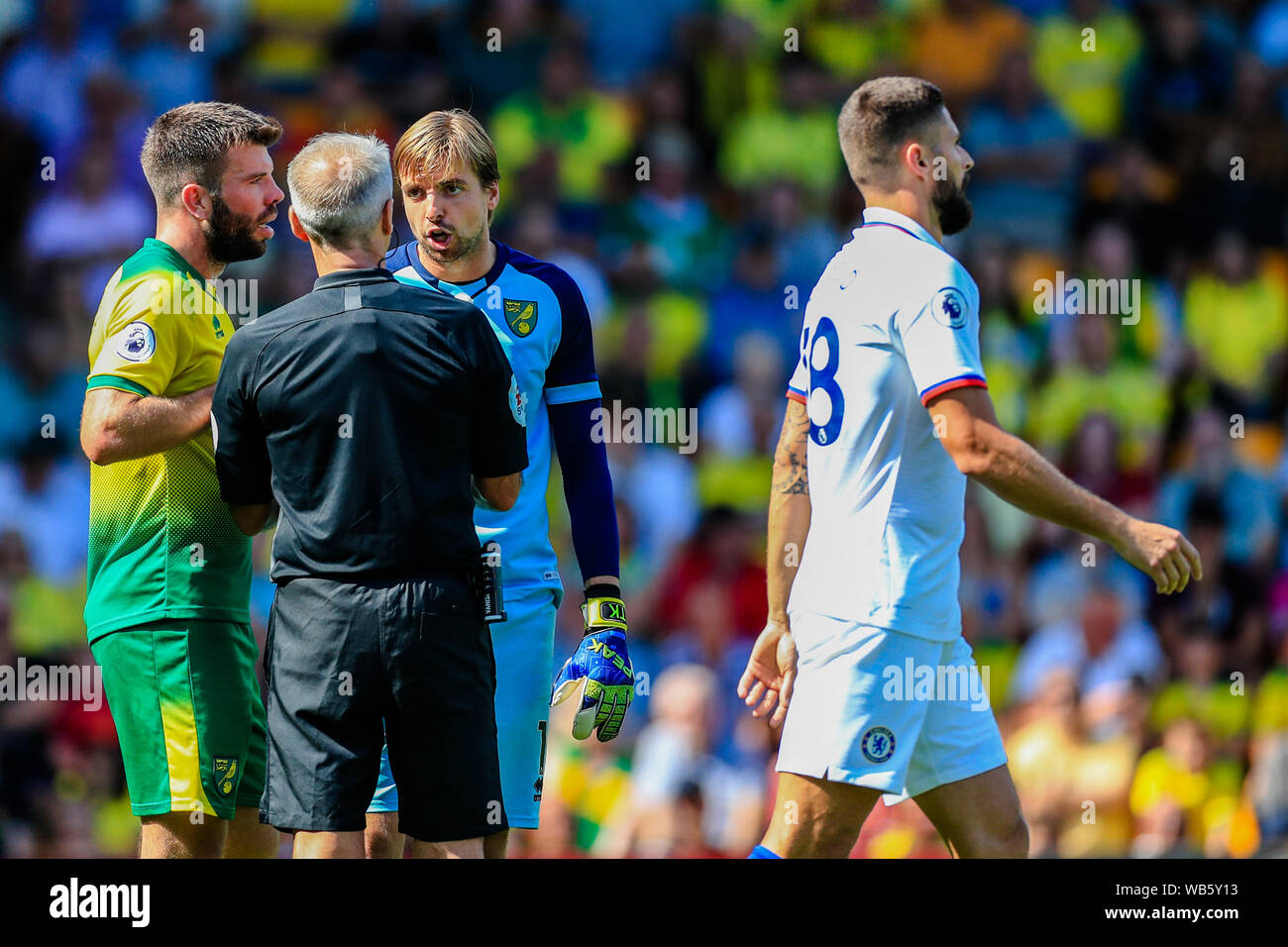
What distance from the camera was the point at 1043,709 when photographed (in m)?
8.02

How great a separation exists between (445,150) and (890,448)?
153 centimetres

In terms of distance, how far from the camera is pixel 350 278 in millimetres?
4219

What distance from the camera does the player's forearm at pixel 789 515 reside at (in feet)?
15.7

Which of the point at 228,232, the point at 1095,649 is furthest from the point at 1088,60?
the point at 228,232

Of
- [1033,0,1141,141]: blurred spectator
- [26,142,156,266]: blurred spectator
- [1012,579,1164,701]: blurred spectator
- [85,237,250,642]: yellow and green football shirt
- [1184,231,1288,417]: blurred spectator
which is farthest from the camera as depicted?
[1033,0,1141,141]: blurred spectator

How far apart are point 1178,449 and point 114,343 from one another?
6.64 m

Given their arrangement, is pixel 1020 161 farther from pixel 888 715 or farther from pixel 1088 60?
pixel 888 715

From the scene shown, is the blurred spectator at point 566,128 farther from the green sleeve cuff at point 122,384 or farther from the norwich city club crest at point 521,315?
the green sleeve cuff at point 122,384

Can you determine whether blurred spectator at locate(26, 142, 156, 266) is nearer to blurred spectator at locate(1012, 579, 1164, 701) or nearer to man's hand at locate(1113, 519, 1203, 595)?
blurred spectator at locate(1012, 579, 1164, 701)

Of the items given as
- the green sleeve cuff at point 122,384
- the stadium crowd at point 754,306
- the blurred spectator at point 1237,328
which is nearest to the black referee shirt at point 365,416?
the green sleeve cuff at point 122,384

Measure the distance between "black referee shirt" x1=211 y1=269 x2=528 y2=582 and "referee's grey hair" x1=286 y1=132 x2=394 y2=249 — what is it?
134mm

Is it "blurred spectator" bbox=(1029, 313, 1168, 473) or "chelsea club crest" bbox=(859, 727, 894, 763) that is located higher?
"blurred spectator" bbox=(1029, 313, 1168, 473)

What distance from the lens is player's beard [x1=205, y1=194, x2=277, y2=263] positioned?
491 centimetres

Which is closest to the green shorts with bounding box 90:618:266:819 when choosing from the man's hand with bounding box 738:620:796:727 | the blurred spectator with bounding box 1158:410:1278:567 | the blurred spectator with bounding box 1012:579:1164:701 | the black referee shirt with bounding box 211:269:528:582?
the black referee shirt with bounding box 211:269:528:582
